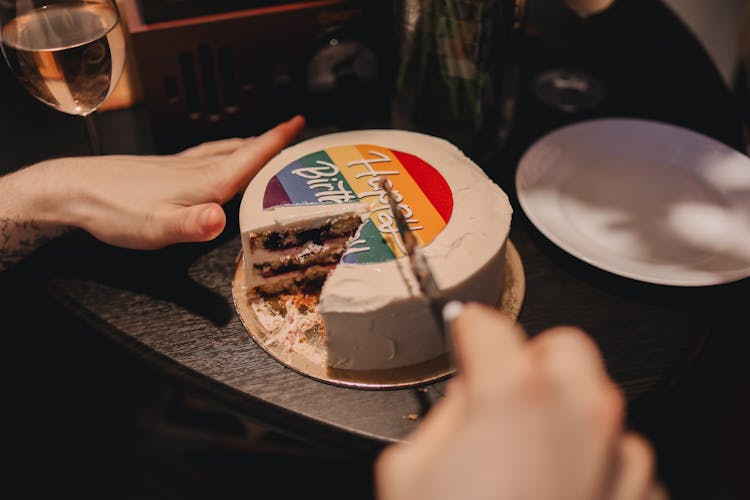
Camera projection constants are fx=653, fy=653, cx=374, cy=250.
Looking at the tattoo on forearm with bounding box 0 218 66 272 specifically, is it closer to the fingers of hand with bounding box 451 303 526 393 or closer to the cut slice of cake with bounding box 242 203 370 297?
the cut slice of cake with bounding box 242 203 370 297

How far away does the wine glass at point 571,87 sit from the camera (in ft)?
6.18

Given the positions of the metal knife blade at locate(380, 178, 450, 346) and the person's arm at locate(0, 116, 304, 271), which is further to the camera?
the person's arm at locate(0, 116, 304, 271)

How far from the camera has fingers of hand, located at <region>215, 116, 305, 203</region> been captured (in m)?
1.40

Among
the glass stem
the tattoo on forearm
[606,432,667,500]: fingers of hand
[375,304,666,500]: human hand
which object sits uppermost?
[375,304,666,500]: human hand

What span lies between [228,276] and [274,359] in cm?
25

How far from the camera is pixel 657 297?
138cm

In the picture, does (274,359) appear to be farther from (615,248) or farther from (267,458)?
(267,458)

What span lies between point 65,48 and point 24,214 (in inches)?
14.5

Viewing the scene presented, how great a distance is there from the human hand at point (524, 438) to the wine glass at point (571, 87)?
53.1 inches

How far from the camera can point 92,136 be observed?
1514 millimetres

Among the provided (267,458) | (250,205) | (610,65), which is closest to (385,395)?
(250,205)

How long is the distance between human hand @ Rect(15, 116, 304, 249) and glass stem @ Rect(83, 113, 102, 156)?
0.11 meters

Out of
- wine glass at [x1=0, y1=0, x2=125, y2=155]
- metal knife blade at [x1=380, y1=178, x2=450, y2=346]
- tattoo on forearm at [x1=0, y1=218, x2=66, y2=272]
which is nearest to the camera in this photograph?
metal knife blade at [x1=380, y1=178, x2=450, y2=346]

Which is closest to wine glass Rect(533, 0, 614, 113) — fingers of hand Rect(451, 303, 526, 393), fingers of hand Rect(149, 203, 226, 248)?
fingers of hand Rect(149, 203, 226, 248)
